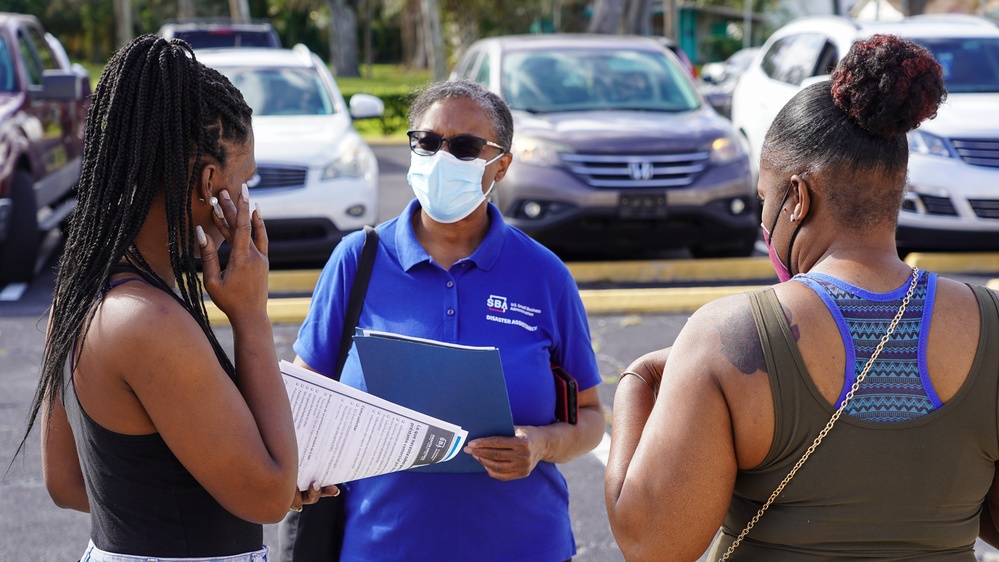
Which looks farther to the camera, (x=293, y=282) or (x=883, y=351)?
(x=293, y=282)

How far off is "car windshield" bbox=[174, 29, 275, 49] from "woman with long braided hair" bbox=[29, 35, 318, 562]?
1463 centimetres

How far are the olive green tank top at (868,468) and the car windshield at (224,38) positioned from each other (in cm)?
1518

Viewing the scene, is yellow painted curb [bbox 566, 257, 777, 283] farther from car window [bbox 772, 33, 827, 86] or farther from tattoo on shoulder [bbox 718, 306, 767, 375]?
tattoo on shoulder [bbox 718, 306, 767, 375]

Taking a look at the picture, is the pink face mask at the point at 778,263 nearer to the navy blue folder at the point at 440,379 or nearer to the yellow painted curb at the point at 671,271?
the navy blue folder at the point at 440,379

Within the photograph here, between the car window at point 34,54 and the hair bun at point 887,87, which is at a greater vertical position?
the hair bun at point 887,87

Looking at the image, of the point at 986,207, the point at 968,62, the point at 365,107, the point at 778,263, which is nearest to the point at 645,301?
the point at 986,207

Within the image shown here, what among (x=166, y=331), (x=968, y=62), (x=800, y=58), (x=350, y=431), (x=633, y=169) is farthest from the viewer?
(x=800, y=58)

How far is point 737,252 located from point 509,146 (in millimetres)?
6491

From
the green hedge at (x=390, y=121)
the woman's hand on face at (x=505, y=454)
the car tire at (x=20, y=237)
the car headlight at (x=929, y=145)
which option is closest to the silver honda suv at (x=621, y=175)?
the car headlight at (x=929, y=145)

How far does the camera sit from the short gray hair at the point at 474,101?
3.06 meters

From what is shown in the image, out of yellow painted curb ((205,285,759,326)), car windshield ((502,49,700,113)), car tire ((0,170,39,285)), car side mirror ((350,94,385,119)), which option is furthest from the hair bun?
car side mirror ((350,94,385,119))

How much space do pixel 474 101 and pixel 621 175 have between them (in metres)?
5.46

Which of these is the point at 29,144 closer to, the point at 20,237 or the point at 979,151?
the point at 20,237

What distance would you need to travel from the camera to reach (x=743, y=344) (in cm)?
182
